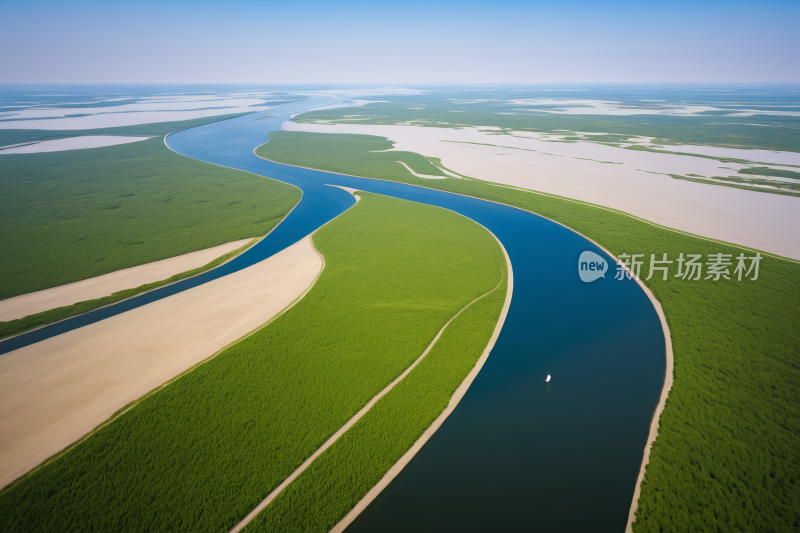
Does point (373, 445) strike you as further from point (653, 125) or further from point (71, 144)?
point (653, 125)

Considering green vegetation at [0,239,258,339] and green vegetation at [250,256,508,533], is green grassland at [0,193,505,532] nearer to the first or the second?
green vegetation at [250,256,508,533]

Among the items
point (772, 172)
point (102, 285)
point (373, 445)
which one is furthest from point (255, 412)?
point (772, 172)

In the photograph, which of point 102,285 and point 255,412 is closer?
point 255,412

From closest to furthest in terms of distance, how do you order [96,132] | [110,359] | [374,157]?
1. [110,359]
2. [374,157]
3. [96,132]

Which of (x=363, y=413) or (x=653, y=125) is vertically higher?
(x=653, y=125)

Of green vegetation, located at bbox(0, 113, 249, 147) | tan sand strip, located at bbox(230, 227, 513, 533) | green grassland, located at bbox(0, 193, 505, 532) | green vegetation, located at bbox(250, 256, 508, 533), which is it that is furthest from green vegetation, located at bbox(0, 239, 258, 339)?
green vegetation, located at bbox(0, 113, 249, 147)

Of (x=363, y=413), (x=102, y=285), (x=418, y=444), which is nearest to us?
(x=418, y=444)

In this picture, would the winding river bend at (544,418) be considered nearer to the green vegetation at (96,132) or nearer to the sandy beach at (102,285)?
the sandy beach at (102,285)
